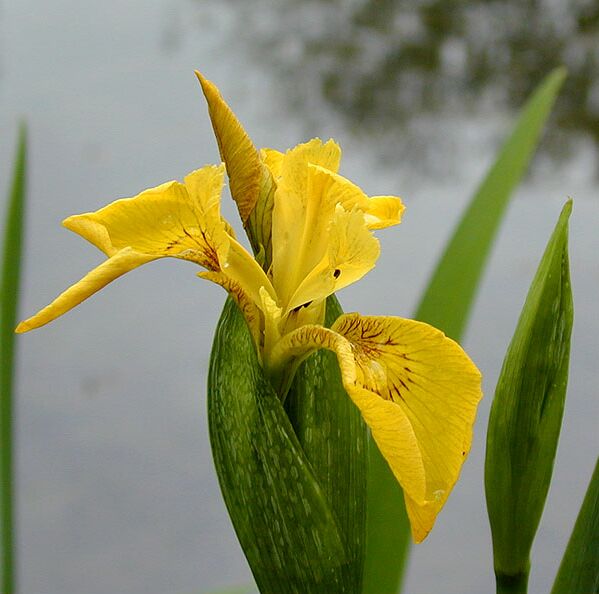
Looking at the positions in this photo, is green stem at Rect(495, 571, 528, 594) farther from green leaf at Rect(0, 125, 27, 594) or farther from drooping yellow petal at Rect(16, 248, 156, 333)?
green leaf at Rect(0, 125, 27, 594)

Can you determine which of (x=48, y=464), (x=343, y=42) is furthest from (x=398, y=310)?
(x=343, y=42)

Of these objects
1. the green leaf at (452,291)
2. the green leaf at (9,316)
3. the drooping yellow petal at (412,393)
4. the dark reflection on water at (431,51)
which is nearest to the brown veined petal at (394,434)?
the drooping yellow petal at (412,393)

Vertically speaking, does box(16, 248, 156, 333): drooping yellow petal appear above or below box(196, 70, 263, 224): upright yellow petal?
below

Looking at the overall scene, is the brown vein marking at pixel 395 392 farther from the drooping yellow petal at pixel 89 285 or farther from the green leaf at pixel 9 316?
the green leaf at pixel 9 316

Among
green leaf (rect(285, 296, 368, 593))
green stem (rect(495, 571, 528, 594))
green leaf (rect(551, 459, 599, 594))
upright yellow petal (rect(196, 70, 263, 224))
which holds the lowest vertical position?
green stem (rect(495, 571, 528, 594))

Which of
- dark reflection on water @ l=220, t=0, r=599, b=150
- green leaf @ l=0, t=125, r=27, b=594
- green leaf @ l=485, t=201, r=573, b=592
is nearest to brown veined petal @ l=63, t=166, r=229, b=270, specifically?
green leaf @ l=485, t=201, r=573, b=592

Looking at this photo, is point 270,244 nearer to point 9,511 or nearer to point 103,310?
point 9,511

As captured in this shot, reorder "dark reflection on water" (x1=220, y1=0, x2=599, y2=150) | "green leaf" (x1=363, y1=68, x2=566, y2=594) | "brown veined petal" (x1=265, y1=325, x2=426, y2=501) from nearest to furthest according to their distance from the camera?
"brown veined petal" (x1=265, y1=325, x2=426, y2=501) → "green leaf" (x1=363, y1=68, x2=566, y2=594) → "dark reflection on water" (x1=220, y1=0, x2=599, y2=150)

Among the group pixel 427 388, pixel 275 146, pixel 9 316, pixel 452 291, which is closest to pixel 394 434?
pixel 427 388

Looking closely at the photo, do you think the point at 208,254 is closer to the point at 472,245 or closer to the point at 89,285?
the point at 89,285
